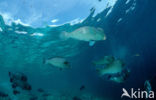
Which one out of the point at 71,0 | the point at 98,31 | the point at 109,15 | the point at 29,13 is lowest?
the point at 98,31

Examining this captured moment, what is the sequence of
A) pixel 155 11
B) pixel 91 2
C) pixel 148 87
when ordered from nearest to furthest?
pixel 148 87 < pixel 91 2 < pixel 155 11

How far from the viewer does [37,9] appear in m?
13.0

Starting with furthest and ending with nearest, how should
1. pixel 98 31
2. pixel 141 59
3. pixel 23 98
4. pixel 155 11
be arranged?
pixel 141 59
pixel 155 11
pixel 23 98
pixel 98 31

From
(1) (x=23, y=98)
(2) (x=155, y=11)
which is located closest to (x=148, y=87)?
(1) (x=23, y=98)

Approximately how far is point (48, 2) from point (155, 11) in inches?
667

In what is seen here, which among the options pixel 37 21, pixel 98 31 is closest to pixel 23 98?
pixel 37 21

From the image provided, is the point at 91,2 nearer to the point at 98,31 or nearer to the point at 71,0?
the point at 71,0

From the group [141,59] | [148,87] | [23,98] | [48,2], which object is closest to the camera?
[148,87]

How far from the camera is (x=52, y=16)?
1407 cm

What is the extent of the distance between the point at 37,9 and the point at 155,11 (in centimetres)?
1776

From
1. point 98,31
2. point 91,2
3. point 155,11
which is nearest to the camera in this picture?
point 98,31

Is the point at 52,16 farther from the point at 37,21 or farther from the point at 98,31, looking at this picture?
the point at 98,31

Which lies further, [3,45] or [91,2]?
[3,45]

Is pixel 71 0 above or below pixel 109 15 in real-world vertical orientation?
below
